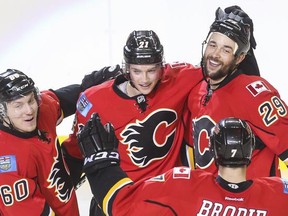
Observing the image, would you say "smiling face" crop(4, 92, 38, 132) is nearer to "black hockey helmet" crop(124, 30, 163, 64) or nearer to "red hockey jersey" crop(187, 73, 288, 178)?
"black hockey helmet" crop(124, 30, 163, 64)

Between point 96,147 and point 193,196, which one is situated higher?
point 96,147

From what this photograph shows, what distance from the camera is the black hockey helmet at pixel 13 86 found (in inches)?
89.7

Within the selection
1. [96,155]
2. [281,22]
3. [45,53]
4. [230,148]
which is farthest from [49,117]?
[281,22]

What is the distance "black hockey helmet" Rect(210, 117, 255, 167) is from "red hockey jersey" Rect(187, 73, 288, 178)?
0.48m

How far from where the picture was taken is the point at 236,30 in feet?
7.68

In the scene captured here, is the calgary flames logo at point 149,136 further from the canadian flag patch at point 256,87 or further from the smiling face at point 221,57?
the canadian flag patch at point 256,87

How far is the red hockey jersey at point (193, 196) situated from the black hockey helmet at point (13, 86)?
67 cm

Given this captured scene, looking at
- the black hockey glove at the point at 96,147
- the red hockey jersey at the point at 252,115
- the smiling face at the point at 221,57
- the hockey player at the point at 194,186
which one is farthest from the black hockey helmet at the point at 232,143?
the smiling face at the point at 221,57

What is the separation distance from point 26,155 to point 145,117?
525mm

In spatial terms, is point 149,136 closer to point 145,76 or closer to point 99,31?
point 145,76

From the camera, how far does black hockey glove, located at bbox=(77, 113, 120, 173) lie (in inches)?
69.2

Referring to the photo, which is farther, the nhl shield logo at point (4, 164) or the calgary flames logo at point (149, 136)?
the calgary flames logo at point (149, 136)

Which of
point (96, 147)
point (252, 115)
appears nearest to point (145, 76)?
point (252, 115)

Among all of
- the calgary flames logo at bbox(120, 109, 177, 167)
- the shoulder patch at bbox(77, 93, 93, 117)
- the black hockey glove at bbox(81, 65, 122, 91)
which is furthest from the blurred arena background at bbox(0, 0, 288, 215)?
the calgary flames logo at bbox(120, 109, 177, 167)
